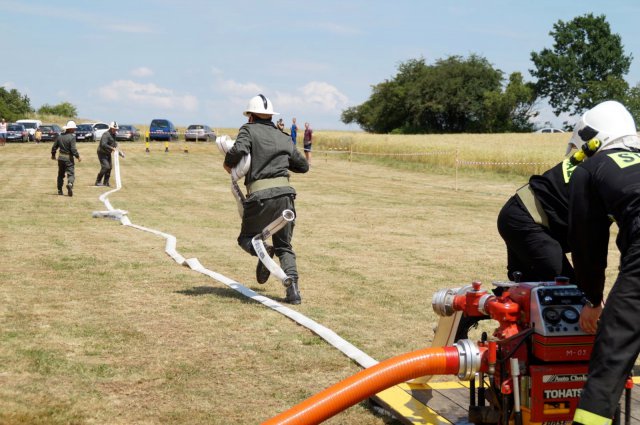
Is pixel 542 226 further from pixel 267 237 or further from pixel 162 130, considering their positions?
pixel 162 130

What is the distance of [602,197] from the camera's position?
3.55 m

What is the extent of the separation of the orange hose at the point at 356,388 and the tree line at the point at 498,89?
86.5 m

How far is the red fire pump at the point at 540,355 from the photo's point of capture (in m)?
3.66

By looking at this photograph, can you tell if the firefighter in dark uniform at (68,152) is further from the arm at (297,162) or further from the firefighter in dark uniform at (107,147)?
the arm at (297,162)

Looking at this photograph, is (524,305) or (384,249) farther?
(384,249)

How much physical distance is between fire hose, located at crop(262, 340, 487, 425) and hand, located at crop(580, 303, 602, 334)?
0.51 metres

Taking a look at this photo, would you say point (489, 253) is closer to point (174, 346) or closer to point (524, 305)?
point (174, 346)

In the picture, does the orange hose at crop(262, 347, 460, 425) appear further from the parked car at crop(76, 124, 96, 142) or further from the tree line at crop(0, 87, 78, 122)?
the tree line at crop(0, 87, 78, 122)

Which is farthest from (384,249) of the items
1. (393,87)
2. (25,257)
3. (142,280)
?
(393,87)

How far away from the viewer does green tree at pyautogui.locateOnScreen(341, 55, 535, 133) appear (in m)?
89.5

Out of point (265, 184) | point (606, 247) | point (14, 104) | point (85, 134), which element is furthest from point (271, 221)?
point (14, 104)

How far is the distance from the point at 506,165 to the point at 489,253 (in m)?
22.0

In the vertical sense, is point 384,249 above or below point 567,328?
below

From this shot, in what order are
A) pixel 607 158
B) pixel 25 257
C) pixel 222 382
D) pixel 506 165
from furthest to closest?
pixel 506 165 → pixel 25 257 → pixel 222 382 → pixel 607 158
